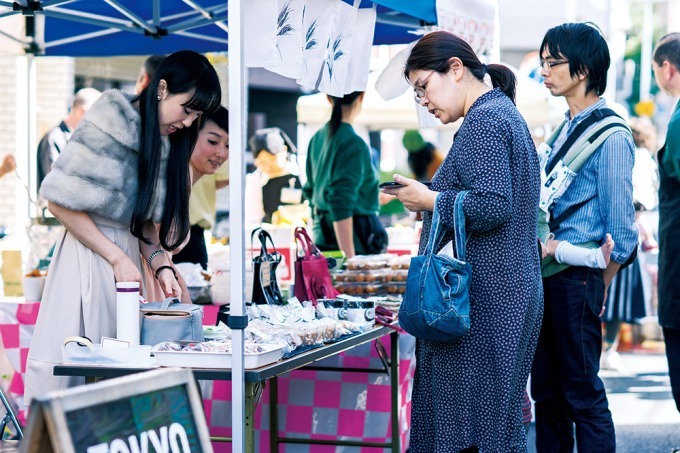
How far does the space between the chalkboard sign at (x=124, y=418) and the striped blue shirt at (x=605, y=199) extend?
2095 millimetres

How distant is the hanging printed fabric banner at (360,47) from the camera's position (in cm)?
472

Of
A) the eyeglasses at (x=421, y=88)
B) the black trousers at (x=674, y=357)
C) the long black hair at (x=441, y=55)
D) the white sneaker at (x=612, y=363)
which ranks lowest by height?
the white sneaker at (x=612, y=363)

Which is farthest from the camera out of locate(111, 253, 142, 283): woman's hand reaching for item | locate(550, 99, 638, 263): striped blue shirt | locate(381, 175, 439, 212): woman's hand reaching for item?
locate(550, 99, 638, 263): striped blue shirt

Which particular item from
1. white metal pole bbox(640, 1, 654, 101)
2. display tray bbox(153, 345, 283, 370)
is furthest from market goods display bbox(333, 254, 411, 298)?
white metal pole bbox(640, 1, 654, 101)

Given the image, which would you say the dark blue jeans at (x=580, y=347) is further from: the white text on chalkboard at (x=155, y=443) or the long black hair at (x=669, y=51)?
the white text on chalkboard at (x=155, y=443)

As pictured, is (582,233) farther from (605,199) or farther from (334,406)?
(334,406)

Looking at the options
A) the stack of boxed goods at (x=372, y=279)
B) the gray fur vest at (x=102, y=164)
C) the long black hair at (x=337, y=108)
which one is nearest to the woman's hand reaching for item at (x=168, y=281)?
the gray fur vest at (x=102, y=164)

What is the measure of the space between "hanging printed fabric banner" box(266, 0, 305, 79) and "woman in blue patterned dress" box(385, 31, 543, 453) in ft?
2.95

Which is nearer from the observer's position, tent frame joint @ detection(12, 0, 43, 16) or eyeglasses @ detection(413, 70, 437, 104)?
eyeglasses @ detection(413, 70, 437, 104)

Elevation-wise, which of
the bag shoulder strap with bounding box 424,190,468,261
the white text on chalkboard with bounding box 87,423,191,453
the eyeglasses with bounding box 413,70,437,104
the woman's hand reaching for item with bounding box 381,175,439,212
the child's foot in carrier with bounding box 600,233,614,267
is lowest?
the white text on chalkboard with bounding box 87,423,191,453

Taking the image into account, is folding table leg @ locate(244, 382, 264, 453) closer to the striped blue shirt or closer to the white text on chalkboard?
the white text on chalkboard

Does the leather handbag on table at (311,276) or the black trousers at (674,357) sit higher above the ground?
the leather handbag on table at (311,276)

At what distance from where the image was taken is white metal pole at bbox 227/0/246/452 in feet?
9.44

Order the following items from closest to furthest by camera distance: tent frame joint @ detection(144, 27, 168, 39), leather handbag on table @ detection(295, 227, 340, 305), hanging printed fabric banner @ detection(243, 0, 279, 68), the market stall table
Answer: the market stall table → hanging printed fabric banner @ detection(243, 0, 279, 68) → leather handbag on table @ detection(295, 227, 340, 305) → tent frame joint @ detection(144, 27, 168, 39)
